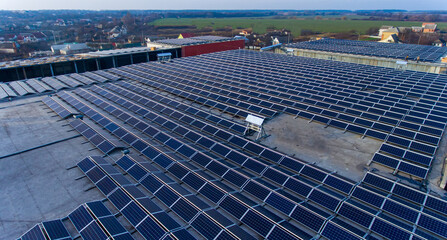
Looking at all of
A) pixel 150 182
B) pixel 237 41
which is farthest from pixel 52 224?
pixel 237 41

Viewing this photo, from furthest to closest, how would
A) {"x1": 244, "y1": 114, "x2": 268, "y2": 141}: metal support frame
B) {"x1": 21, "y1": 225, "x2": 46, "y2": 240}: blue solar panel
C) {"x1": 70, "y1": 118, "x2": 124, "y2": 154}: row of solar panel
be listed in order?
{"x1": 244, "y1": 114, "x2": 268, "y2": 141}: metal support frame → {"x1": 70, "y1": 118, "x2": 124, "y2": 154}: row of solar panel → {"x1": 21, "y1": 225, "x2": 46, "y2": 240}: blue solar panel

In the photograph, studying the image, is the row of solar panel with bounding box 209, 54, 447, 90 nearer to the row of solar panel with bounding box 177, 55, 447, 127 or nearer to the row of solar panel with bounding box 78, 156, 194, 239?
the row of solar panel with bounding box 177, 55, 447, 127

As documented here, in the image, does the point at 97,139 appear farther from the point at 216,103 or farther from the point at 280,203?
the point at 280,203

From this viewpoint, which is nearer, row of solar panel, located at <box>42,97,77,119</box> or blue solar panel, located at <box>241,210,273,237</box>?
blue solar panel, located at <box>241,210,273,237</box>

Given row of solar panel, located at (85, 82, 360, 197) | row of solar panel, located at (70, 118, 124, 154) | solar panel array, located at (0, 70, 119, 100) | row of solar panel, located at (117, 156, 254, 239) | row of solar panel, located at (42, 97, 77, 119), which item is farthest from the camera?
solar panel array, located at (0, 70, 119, 100)

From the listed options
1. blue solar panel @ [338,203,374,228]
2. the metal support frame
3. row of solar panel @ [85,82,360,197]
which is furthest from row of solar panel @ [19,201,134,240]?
the metal support frame

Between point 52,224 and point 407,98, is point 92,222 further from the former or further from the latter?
point 407,98
